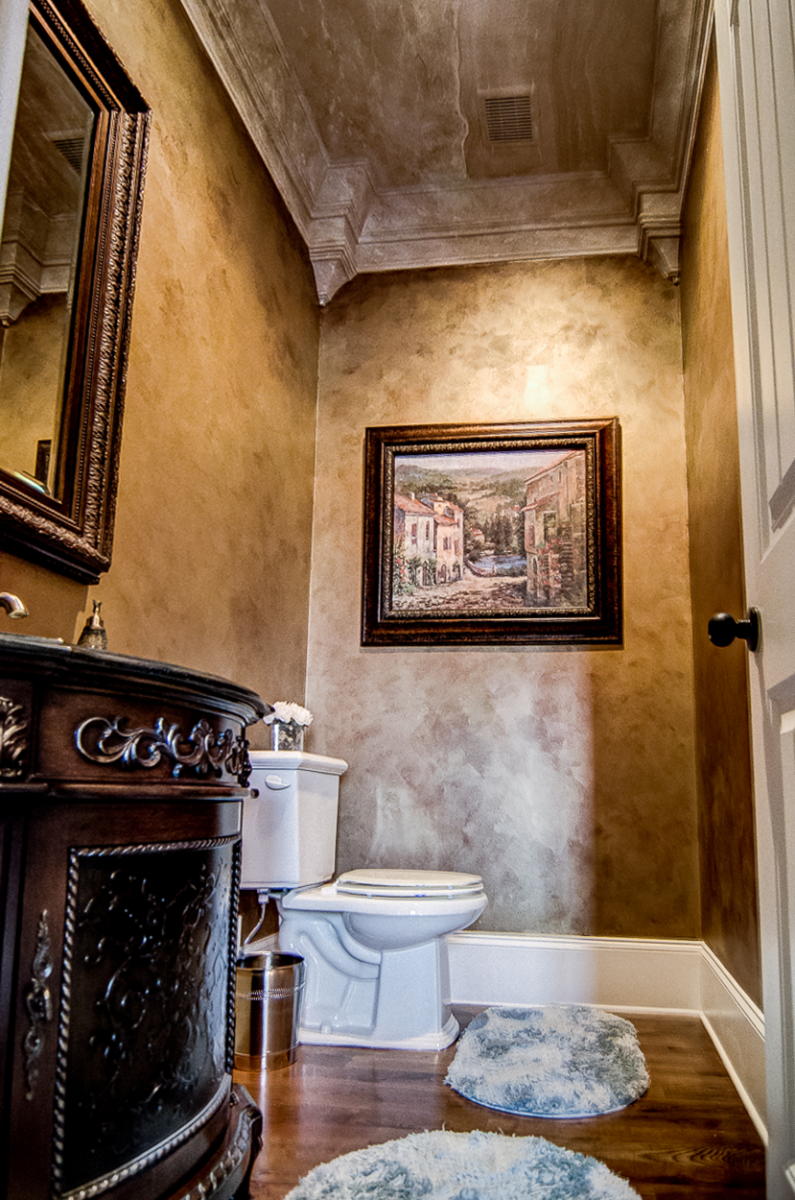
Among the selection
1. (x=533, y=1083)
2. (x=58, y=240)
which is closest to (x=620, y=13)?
(x=58, y=240)

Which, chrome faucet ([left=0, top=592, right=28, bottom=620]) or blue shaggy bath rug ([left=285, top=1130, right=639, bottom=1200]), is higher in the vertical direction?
chrome faucet ([left=0, top=592, right=28, bottom=620])

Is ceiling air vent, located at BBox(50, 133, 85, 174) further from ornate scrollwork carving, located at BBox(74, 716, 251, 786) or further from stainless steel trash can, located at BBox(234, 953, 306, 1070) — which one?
stainless steel trash can, located at BBox(234, 953, 306, 1070)

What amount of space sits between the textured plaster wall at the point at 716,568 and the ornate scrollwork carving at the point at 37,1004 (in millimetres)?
1568

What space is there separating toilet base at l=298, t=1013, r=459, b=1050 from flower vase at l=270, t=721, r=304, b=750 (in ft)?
2.60

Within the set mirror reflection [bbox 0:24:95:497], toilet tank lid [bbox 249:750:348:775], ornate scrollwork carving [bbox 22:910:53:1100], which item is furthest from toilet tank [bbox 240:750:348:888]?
ornate scrollwork carving [bbox 22:910:53:1100]

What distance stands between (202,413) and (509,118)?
5.33 feet

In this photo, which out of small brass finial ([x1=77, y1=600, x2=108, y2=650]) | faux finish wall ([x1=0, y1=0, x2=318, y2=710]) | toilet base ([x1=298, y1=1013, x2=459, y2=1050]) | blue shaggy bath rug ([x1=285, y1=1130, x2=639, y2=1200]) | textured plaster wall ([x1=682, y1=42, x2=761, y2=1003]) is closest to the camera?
blue shaggy bath rug ([x1=285, y1=1130, x2=639, y2=1200])

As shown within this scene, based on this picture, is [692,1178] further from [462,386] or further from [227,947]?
[462,386]

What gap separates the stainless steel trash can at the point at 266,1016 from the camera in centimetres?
219

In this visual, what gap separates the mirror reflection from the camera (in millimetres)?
1564

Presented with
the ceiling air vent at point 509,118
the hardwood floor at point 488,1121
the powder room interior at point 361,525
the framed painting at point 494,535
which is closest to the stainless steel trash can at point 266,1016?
the hardwood floor at point 488,1121

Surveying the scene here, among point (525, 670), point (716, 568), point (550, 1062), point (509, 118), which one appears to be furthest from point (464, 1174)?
point (509, 118)

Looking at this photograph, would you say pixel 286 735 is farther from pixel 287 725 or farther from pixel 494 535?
pixel 494 535

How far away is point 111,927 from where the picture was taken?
1.02m
